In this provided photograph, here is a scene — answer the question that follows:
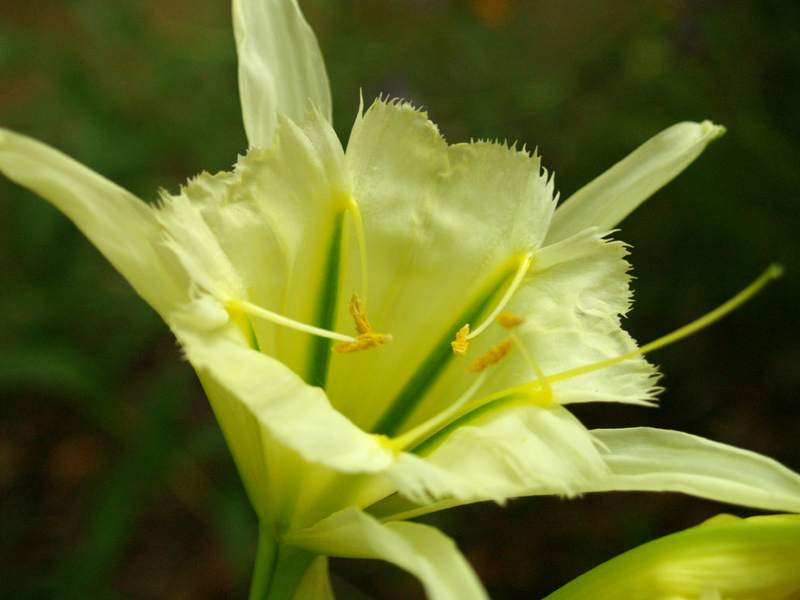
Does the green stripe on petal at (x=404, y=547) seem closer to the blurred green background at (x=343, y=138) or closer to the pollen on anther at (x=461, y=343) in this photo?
the pollen on anther at (x=461, y=343)

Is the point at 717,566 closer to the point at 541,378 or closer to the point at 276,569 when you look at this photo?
the point at 541,378

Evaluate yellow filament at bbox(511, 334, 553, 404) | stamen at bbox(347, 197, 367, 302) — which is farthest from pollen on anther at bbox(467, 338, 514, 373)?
stamen at bbox(347, 197, 367, 302)

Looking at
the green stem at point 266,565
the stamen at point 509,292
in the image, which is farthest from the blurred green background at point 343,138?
the stamen at point 509,292

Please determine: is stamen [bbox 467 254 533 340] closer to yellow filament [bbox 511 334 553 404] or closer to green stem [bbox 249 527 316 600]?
yellow filament [bbox 511 334 553 404]

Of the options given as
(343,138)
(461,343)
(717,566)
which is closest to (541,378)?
(461,343)

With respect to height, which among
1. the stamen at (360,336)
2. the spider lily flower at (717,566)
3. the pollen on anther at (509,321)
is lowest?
the spider lily flower at (717,566)

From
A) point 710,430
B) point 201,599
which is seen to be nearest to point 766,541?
point 710,430
